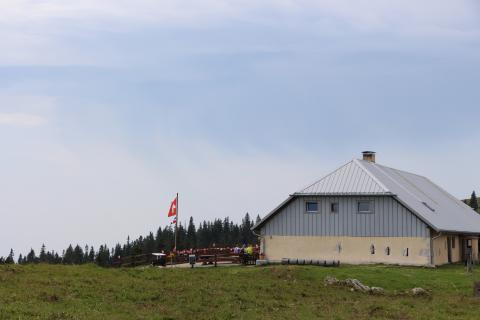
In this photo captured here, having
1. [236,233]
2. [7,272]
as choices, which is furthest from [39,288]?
[236,233]

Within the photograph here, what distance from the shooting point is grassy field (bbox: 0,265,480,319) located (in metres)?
20.9

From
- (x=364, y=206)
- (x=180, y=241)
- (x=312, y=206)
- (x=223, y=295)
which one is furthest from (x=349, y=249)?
(x=180, y=241)

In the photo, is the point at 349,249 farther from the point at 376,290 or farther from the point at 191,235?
the point at 191,235

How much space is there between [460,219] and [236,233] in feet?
283

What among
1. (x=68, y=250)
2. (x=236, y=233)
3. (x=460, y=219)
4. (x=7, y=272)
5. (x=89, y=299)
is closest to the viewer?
(x=89, y=299)

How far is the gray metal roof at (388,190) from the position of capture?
1679 inches

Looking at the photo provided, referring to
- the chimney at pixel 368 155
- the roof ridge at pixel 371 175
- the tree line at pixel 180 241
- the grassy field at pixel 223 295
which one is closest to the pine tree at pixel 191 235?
the tree line at pixel 180 241

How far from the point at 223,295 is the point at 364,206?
20247mm

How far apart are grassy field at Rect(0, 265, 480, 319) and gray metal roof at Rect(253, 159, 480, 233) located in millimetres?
7473

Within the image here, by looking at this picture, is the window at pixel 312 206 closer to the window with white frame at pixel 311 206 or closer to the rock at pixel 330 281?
the window with white frame at pixel 311 206

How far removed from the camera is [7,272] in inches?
1204

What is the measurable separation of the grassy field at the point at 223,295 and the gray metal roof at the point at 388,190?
7473mm

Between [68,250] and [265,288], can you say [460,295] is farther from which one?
[68,250]

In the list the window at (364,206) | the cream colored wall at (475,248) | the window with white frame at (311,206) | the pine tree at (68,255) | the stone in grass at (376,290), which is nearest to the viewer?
the stone in grass at (376,290)
